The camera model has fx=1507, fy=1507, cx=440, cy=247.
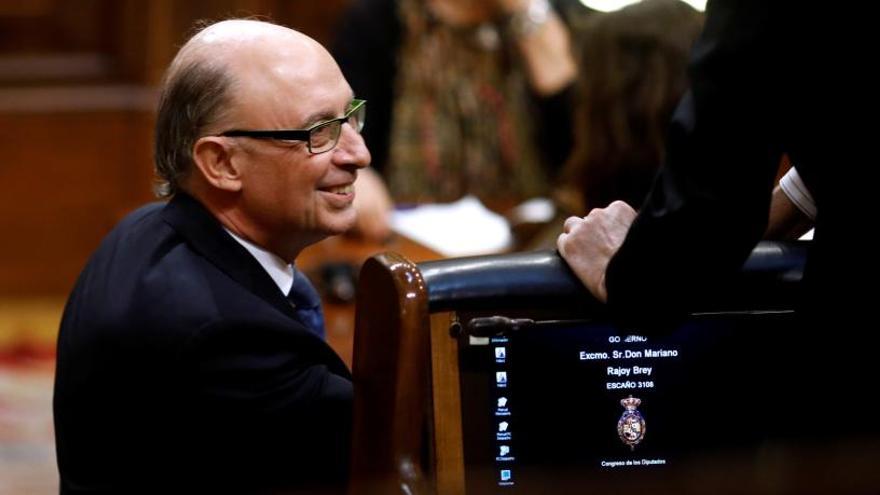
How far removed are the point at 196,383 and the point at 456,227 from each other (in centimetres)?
165

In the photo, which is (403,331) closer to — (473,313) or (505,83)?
(473,313)

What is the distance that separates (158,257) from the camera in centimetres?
167

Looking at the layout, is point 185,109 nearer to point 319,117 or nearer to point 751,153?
point 319,117

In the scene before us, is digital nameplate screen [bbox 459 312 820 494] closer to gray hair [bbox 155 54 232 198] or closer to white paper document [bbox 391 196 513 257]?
gray hair [bbox 155 54 232 198]

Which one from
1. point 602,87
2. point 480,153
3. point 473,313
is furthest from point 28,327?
point 473,313

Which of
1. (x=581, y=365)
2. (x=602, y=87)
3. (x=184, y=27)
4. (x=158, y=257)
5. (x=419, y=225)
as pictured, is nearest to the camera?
(x=581, y=365)

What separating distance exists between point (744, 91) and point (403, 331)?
1.30 ft

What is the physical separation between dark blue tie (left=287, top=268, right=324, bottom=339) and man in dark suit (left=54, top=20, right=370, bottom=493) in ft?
0.17

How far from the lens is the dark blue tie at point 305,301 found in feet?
6.09

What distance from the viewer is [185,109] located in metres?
1.76

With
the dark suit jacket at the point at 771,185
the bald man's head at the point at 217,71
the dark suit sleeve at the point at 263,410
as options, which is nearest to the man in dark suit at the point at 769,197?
the dark suit jacket at the point at 771,185

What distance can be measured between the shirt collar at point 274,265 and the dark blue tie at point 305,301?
0.10 feet

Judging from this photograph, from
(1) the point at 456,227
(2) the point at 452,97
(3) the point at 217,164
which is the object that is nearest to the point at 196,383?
(3) the point at 217,164

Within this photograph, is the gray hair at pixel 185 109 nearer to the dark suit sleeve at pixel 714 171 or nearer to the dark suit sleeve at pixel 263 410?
the dark suit sleeve at pixel 263 410
